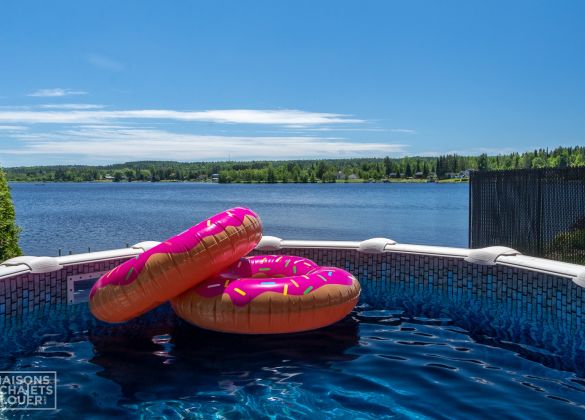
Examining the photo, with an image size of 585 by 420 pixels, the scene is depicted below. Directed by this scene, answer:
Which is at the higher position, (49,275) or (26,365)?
(49,275)

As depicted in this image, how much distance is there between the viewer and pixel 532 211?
888 centimetres

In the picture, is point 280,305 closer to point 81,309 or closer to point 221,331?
point 221,331

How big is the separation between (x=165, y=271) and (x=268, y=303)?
1.06m

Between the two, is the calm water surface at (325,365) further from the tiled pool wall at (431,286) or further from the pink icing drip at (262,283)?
the pink icing drip at (262,283)

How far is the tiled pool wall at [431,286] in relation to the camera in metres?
5.91

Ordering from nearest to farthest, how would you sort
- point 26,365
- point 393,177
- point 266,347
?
point 26,365 → point 266,347 → point 393,177

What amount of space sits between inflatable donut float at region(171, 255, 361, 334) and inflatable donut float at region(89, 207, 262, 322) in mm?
245

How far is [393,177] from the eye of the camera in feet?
361

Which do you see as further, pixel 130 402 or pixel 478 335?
pixel 478 335

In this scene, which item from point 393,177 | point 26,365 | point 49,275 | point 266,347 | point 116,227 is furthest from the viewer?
point 393,177

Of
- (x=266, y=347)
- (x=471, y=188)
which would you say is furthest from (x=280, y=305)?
(x=471, y=188)

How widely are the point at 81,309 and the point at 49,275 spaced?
1.86ft

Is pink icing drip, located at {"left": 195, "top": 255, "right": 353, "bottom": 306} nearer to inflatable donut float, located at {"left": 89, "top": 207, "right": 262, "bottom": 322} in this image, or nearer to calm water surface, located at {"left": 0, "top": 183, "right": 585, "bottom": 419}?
inflatable donut float, located at {"left": 89, "top": 207, "right": 262, "bottom": 322}

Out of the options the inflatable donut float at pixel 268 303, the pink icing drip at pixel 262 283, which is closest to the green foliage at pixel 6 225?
the inflatable donut float at pixel 268 303
